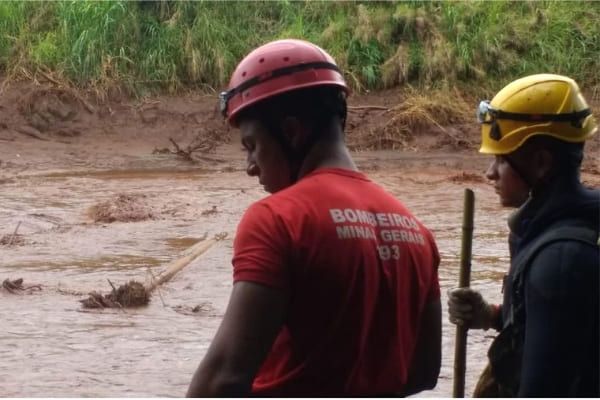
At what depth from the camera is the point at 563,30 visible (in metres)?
16.6

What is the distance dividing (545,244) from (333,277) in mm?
563

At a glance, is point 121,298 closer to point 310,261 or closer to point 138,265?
point 138,265

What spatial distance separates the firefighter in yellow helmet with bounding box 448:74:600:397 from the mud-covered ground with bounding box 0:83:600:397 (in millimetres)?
2872

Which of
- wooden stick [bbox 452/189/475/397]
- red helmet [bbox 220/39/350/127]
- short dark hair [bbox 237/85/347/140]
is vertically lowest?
wooden stick [bbox 452/189/475/397]

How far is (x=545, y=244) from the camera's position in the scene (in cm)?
279

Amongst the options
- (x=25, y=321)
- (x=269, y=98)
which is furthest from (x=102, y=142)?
(x=269, y=98)

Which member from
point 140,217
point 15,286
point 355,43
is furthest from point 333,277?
point 355,43

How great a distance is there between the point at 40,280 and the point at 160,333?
1863mm

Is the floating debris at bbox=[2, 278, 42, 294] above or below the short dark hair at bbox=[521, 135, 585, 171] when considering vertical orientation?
below

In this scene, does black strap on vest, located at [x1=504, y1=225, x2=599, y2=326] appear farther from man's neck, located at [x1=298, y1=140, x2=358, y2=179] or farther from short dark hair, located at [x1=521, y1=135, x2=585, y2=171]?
A: man's neck, located at [x1=298, y1=140, x2=358, y2=179]

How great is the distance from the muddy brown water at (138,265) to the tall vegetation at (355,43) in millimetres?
2140

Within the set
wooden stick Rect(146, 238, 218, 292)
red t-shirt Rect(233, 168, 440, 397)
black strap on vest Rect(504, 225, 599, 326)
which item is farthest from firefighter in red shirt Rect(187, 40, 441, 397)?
wooden stick Rect(146, 238, 218, 292)

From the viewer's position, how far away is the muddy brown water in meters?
6.23

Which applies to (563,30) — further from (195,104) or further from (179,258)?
(179,258)
